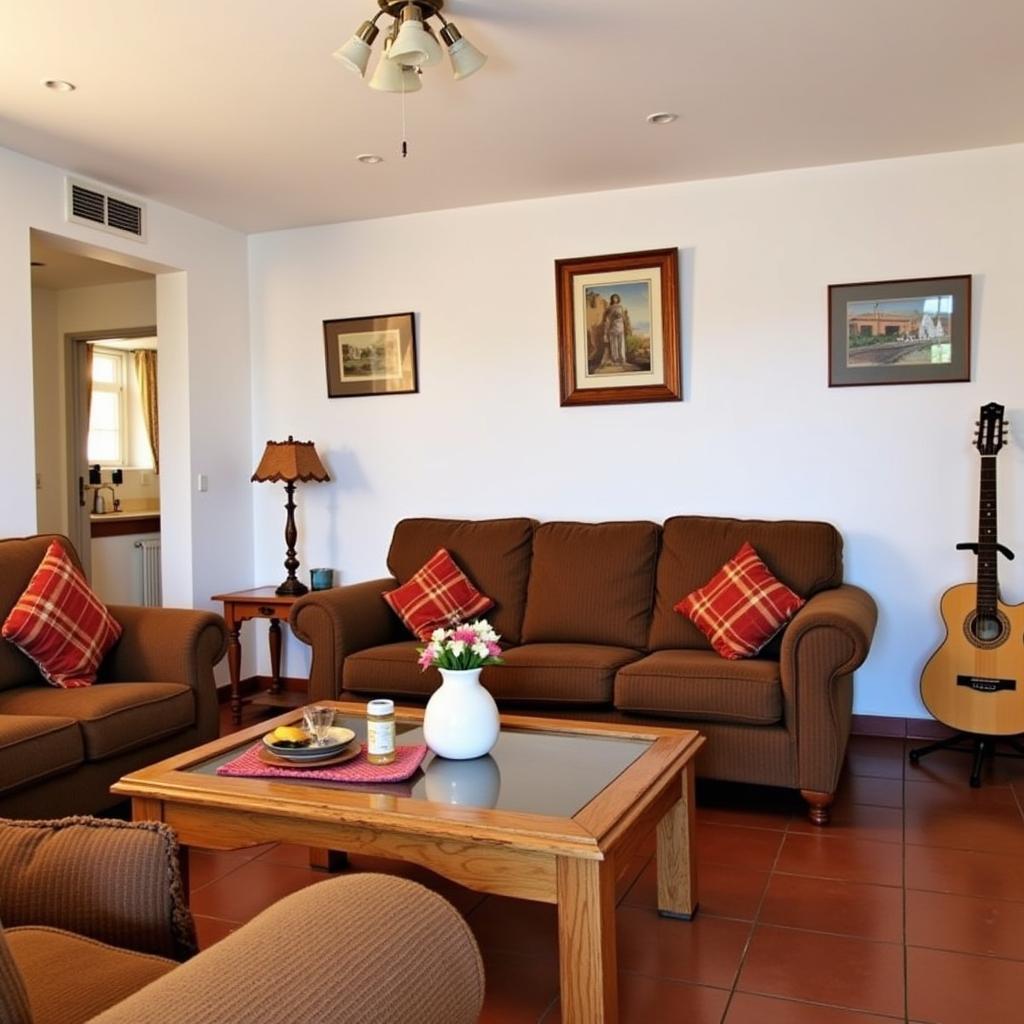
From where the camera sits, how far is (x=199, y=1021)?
88cm

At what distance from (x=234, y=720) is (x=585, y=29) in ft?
10.8

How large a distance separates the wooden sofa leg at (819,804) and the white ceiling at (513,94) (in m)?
2.32

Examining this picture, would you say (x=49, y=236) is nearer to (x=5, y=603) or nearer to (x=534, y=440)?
(x=5, y=603)

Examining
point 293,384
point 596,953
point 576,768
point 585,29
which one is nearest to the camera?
point 596,953

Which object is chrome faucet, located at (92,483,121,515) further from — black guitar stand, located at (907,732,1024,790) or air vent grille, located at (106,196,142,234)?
black guitar stand, located at (907,732,1024,790)

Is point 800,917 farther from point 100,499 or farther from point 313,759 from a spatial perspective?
point 100,499

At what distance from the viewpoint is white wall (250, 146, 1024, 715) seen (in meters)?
3.92

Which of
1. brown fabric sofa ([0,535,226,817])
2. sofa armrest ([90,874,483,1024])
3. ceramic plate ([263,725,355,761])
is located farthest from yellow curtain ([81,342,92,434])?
sofa armrest ([90,874,483,1024])

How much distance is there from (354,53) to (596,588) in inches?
86.9

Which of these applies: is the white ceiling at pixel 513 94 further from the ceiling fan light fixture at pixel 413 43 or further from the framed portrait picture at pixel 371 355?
the framed portrait picture at pixel 371 355

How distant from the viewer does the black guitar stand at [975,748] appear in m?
3.47

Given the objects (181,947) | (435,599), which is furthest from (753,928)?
(435,599)

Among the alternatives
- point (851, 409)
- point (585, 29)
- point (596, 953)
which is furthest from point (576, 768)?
point (851, 409)

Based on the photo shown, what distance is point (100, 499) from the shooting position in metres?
7.02
